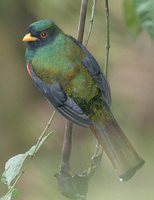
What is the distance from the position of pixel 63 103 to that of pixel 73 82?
0.29 feet

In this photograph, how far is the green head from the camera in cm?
303

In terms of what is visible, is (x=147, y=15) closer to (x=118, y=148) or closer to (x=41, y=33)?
(x=118, y=148)

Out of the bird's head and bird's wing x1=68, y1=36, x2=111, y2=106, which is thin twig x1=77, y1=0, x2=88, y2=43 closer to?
bird's wing x1=68, y1=36, x2=111, y2=106

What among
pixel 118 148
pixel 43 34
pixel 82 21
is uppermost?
pixel 82 21

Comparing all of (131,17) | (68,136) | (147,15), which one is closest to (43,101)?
(68,136)

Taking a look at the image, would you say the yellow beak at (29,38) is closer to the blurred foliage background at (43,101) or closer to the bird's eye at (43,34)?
the bird's eye at (43,34)

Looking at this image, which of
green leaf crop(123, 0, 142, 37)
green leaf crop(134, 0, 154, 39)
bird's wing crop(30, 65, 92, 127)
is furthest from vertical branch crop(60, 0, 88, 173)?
green leaf crop(134, 0, 154, 39)

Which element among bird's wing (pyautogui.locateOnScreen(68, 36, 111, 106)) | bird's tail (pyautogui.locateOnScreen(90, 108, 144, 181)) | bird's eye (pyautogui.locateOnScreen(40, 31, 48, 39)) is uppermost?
bird's eye (pyautogui.locateOnScreen(40, 31, 48, 39))

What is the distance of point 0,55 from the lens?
7.57 metres

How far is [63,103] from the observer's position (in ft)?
9.55

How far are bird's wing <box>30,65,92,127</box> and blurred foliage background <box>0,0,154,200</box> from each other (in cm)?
107

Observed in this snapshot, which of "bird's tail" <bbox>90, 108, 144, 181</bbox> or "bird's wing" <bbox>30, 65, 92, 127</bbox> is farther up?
"bird's wing" <bbox>30, 65, 92, 127</bbox>

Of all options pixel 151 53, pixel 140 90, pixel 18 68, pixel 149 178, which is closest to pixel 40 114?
pixel 18 68

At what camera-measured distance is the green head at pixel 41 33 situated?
9.94 ft
